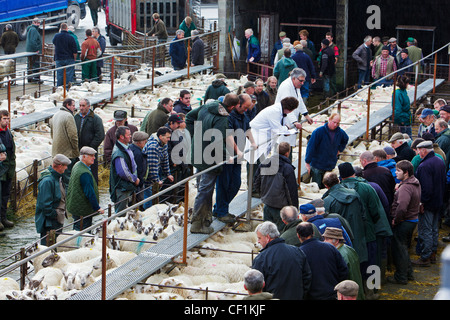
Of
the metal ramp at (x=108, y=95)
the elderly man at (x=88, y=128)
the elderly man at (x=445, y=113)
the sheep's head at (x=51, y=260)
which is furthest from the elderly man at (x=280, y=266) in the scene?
the metal ramp at (x=108, y=95)

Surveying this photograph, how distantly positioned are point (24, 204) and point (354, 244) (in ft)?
22.5

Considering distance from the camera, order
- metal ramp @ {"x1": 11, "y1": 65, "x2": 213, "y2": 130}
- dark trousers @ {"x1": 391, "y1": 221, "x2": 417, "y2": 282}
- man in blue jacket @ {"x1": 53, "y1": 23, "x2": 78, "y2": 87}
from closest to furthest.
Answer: dark trousers @ {"x1": 391, "y1": 221, "x2": 417, "y2": 282}
metal ramp @ {"x1": 11, "y1": 65, "x2": 213, "y2": 130}
man in blue jacket @ {"x1": 53, "y1": 23, "x2": 78, "y2": 87}

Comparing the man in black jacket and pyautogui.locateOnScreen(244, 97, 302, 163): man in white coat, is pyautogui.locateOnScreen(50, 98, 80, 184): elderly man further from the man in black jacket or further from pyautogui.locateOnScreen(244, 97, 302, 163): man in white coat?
the man in black jacket

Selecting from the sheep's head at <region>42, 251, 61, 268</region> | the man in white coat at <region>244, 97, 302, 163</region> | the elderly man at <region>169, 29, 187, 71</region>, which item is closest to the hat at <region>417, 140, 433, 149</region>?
the man in white coat at <region>244, 97, 302, 163</region>

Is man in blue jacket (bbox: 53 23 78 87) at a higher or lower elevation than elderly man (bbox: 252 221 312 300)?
higher

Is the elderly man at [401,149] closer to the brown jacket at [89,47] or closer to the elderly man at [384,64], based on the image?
the elderly man at [384,64]

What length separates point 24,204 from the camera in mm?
14406

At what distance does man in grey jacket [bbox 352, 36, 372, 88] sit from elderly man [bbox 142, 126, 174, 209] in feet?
35.1

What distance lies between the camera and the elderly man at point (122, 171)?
12.2 m

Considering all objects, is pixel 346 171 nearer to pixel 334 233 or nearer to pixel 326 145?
pixel 334 233

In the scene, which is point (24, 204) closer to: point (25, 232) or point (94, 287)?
point (25, 232)

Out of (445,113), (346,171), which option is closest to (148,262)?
(346,171)

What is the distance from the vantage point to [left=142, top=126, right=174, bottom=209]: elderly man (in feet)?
42.0
